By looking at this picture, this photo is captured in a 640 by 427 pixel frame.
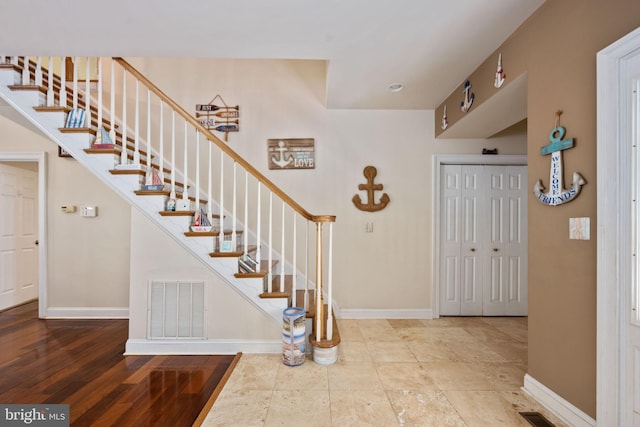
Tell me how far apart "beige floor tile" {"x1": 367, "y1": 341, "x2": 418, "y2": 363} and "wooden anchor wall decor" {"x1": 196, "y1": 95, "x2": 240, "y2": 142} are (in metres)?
2.81

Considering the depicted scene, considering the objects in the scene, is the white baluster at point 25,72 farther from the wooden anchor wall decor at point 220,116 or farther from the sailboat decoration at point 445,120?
the sailboat decoration at point 445,120

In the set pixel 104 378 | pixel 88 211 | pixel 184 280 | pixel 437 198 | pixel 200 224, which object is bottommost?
pixel 104 378

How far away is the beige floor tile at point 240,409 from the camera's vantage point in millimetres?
1694

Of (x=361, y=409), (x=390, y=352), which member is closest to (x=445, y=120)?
(x=390, y=352)

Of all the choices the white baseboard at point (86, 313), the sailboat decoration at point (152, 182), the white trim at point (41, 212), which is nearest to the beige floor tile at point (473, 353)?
the sailboat decoration at point (152, 182)

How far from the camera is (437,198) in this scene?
11.5 feet

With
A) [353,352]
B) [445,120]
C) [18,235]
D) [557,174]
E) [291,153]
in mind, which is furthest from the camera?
[18,235]

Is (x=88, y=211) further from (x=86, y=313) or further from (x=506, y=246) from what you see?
(x=506, y=246)

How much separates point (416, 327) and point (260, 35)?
3.17 m

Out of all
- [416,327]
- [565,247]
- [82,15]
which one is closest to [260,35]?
[82,15]

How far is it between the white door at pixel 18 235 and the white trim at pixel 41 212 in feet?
1.69

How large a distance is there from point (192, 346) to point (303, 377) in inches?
45.9

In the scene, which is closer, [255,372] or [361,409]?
[361,409]

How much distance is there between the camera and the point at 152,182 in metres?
2.49
